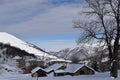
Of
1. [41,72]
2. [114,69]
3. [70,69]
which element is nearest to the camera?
[114,69]

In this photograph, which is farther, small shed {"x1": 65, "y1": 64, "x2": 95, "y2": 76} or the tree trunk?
small shed {"x1": 65, "y1": 64, "x2": 95, "y2": 76}

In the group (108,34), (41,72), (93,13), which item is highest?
(93,13)

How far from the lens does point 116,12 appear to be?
42.3m

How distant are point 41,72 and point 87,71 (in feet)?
51.7

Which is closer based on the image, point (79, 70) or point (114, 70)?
point (114, 70)

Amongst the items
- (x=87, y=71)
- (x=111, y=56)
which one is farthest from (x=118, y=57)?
(x=87, y=71)

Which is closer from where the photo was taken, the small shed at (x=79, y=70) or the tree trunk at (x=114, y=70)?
the tree trunk at (x=114, y=70)

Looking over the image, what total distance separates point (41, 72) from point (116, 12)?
4576cm

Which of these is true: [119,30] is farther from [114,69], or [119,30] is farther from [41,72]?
[41,72]

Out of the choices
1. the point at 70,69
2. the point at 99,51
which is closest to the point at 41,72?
the point at 70,69

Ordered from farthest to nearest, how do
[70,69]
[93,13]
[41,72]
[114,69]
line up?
[41,72] → [70,69] → [93,13] → [114,69]

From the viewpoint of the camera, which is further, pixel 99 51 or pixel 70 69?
pixel 70 69

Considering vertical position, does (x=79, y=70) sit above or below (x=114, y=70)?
below

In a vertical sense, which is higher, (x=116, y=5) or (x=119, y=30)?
(x=116, y=5)
